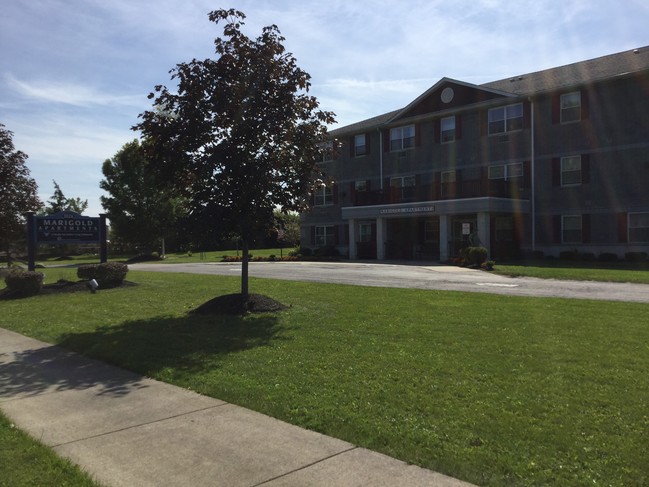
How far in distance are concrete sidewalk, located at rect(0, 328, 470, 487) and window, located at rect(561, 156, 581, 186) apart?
2515 centimetres

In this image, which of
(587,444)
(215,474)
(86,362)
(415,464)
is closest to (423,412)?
(415,464)

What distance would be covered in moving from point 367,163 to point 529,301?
2565 cm

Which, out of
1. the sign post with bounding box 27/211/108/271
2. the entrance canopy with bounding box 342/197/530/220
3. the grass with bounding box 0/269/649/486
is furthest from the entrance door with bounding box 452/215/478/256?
the sign post with bounding box 27/211/108/271

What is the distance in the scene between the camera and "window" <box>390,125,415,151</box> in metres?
33.6

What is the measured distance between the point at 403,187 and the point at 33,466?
29.8m

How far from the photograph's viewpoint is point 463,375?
576 cm

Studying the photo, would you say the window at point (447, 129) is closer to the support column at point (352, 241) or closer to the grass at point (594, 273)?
the support column at point (352, 241)

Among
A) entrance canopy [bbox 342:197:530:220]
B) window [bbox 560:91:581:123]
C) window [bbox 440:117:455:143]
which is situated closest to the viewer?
window [bbox 560:91:581:123]

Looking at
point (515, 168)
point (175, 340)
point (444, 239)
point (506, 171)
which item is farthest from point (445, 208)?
point (175, 340)

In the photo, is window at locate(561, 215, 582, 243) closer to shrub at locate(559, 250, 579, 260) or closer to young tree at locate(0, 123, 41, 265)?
shrub at locate(559, 250, 579, 260)

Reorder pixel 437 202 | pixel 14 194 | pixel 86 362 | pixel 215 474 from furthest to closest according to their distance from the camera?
pixel 437 202 < pixel 14 194 < pixel 86 362 < pixel 215 474

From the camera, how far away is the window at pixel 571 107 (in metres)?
26.1

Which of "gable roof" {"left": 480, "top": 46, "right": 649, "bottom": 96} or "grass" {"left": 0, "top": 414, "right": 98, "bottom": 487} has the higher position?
"gable roof" {"left": 480, "top": 46, "right": 649, "bottom": 96}

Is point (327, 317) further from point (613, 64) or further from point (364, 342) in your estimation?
point (613, 64)
